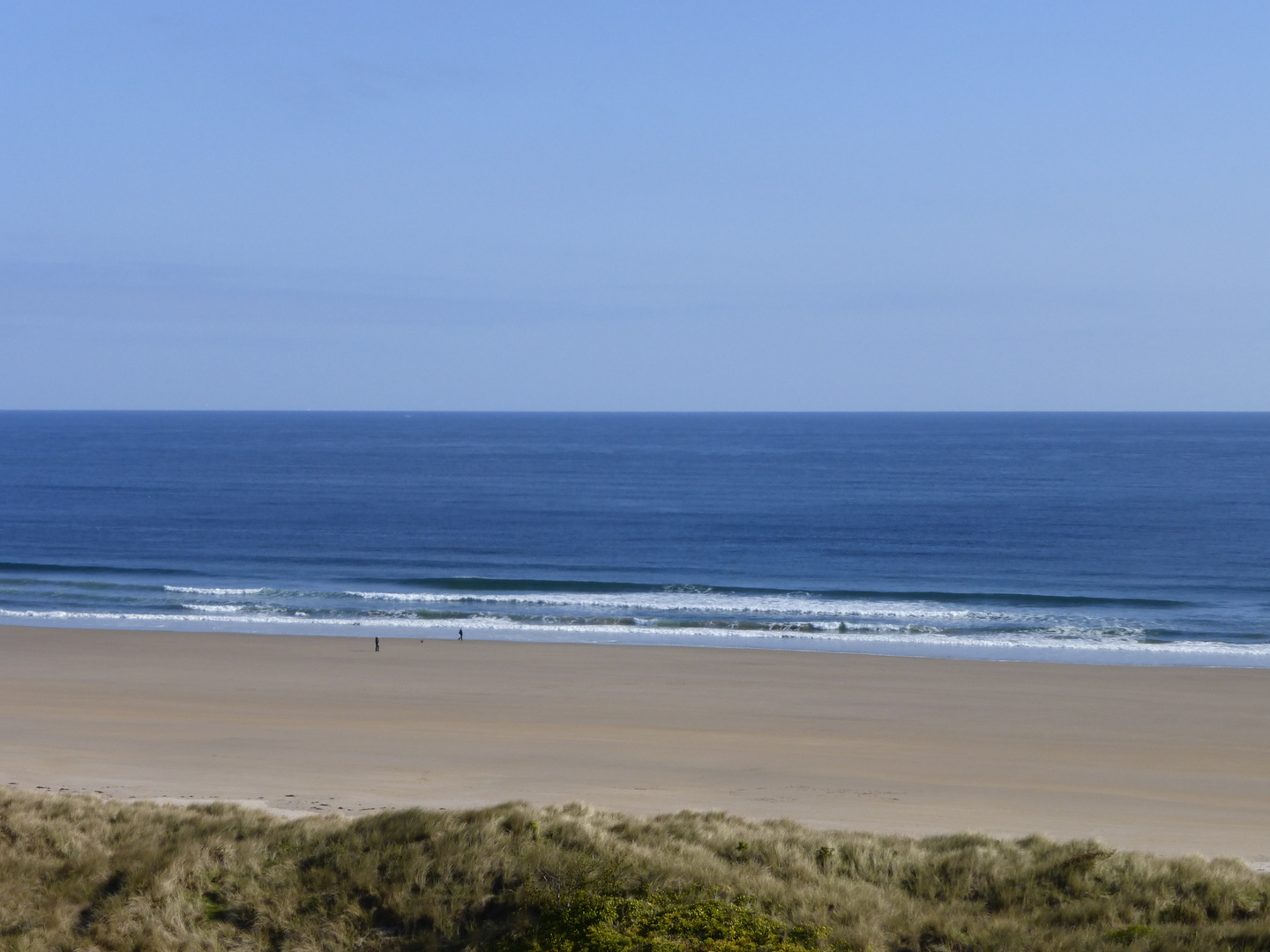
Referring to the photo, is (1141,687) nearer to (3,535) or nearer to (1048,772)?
(1048,772)

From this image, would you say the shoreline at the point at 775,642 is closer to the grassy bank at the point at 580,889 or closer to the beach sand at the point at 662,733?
the beach sand at the point at 662,733

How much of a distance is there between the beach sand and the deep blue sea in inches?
189

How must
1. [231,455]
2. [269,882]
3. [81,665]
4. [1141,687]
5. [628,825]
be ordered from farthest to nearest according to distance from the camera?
[231,455]
[81,665]
[1141,687]
[628,825]
[269,882]

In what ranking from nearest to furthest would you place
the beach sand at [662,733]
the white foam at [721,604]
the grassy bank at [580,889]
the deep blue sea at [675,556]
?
1. the grassy bank at [580,889]
2. the beach sand at [662,733]
3. the deep blue sea at [675,556]
4. the white foam at [721,604]

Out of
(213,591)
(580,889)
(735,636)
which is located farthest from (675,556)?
(580,889)

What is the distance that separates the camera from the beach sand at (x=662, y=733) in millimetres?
18203

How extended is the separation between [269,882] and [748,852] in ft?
13.9

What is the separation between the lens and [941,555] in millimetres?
53875

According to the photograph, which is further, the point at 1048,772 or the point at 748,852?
the point at 1048,772

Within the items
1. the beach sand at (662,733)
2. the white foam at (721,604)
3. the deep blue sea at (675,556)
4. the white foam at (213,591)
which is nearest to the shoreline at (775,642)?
the deep blue sea at (675,556)

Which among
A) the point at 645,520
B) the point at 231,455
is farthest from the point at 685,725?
the point at 231,455

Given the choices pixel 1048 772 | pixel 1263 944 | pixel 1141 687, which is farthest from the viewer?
pixel 1141 687

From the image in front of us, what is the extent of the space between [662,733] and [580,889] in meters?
14.8

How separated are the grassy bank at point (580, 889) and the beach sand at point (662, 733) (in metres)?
5.83
